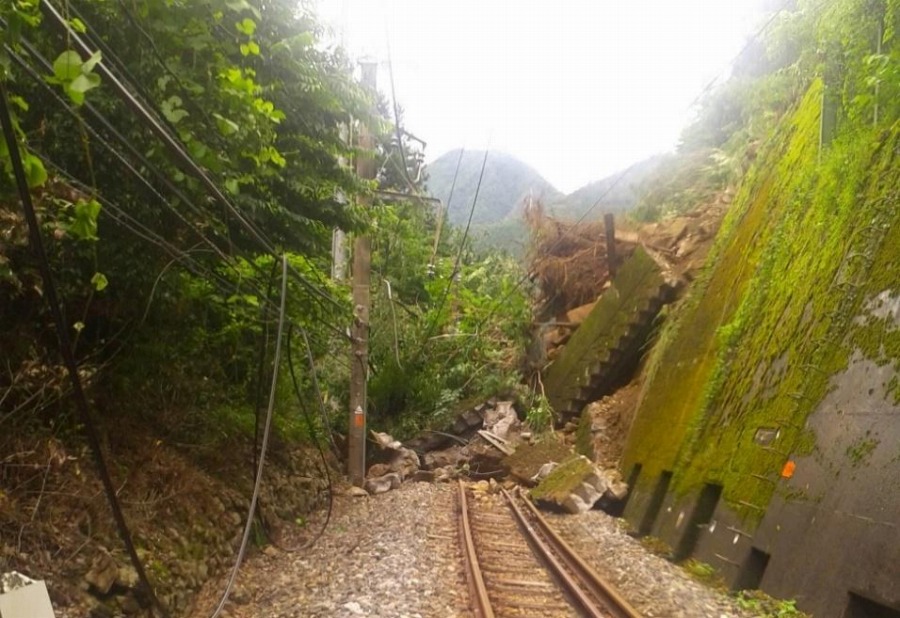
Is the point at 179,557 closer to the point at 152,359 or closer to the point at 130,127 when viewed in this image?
the point at 152,359

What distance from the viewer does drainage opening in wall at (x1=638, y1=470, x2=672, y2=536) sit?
9.34 metres

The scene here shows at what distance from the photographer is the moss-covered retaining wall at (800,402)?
5.43m

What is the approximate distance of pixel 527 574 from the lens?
7352 mm

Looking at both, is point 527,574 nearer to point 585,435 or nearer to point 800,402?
point 800,402

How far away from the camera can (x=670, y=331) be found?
43.8 feet

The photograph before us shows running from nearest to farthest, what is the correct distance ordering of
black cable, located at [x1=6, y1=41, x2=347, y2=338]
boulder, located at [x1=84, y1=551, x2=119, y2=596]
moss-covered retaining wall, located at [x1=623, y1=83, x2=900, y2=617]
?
black cable, located at [x1=6, y1=41, x2=347, y2=338], boulder, located at [x1=84, y1=551, x2=119, y2=596], moss-covered retaining wall, located at [x1=623, y1=83, x2=900, y2=617]

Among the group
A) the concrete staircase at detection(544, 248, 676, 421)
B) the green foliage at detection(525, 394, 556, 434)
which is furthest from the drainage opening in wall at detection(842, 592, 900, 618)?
the green foliage at detection(525, 394, 556, 434)

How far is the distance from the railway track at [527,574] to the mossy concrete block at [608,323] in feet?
21.4

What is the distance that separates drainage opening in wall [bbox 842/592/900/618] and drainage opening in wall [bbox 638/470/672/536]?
4261 millimetres

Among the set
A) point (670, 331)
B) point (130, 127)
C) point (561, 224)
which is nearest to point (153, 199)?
point (130, 127)

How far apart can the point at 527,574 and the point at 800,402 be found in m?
3.41

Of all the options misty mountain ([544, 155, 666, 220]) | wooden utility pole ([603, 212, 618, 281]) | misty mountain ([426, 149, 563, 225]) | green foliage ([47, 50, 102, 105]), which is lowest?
green foliage ([47, 50, 102, 105])

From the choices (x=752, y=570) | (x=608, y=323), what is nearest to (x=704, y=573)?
(x=752, y=570)

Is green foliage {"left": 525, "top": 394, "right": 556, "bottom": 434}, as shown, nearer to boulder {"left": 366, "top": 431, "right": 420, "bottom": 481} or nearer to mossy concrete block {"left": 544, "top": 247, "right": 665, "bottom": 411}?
mossy concrete block {"left": 544, "top": 247, "right": 665, "bottom": 411}
